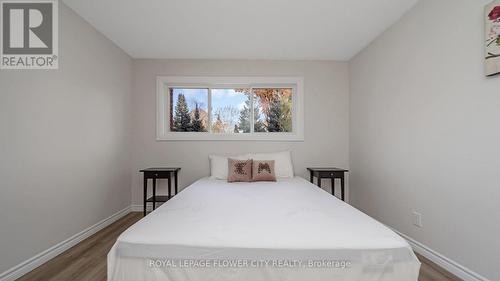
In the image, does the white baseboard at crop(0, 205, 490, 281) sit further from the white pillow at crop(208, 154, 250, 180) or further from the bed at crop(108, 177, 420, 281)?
the white pillow at crop(208, 154, 250, 180)

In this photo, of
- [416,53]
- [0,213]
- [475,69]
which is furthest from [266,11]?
[0,213]

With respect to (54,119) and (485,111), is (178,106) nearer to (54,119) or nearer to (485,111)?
(54,119)

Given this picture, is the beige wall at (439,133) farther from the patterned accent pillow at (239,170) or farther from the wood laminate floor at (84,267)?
the patterned accent pillow at (239,170)

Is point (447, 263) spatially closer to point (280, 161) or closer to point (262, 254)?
point (262, 254)

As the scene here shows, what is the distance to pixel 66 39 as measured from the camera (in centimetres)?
231

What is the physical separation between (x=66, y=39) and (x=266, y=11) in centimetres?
200

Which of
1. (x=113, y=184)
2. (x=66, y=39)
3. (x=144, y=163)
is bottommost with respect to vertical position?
(x=113, y=184)

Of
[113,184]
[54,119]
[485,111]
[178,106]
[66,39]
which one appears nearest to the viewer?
[485,111]

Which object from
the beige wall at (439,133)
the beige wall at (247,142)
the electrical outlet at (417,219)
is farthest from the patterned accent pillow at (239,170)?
the electrical outlet at (417,219)

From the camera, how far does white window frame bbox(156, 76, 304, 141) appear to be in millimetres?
3660

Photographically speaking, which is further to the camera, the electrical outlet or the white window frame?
the white window frame

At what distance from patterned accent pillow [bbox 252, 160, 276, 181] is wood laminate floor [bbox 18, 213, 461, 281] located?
1.73 meters

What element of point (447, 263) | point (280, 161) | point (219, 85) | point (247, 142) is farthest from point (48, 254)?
point (447, 263)

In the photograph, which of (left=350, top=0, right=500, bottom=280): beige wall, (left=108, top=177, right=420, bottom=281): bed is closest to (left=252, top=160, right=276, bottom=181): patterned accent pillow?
(left=350, top=0, right=500, bottom=280): beige wall
